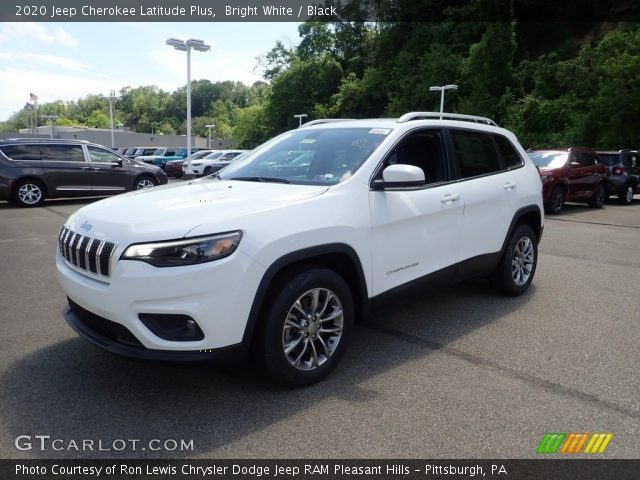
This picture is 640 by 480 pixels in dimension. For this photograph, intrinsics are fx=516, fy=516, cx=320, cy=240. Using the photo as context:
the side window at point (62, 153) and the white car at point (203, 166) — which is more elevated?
the side window at point (62, 153)

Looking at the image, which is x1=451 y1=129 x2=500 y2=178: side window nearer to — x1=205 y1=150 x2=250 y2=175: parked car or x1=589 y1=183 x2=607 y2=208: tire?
x1=589 y1=183 x2=607 y2=208: tire

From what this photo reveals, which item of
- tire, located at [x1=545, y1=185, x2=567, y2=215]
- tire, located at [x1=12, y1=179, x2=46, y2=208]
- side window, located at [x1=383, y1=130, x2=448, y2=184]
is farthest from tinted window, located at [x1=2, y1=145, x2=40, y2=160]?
tire, located at [x1=545, y1=185, x2=567, y2=215]

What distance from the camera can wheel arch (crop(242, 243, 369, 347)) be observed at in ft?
9.78

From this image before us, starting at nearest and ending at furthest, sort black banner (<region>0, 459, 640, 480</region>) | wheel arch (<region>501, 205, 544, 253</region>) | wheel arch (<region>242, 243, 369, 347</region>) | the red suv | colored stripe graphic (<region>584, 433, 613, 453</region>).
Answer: black banner (<region>0, 459, 640, 480</region>)
colored stripe graphic (<region>584, 433, 613, 453</region>)
wheel arch (<region>242, 243, 369, 347</region>)
wheel arch (<region>501, 205, 544, 253</region>)
the red suv

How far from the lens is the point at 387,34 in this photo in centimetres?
5050

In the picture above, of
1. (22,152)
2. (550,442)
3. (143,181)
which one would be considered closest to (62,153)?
(22,152)

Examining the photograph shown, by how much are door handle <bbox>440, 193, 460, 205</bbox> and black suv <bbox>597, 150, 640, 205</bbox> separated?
14198 millimetres

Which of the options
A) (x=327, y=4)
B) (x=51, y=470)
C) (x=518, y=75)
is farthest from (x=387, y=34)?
(x=51, y=470)

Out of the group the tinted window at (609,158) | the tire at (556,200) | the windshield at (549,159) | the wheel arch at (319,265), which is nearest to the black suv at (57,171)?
the windshield at (549,159)

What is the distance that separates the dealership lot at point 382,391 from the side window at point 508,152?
144 centimetres

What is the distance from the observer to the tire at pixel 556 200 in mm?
12930

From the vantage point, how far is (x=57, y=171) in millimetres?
13055

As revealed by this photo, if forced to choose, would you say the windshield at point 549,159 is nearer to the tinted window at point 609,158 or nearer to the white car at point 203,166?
the tinted window at point 609,158

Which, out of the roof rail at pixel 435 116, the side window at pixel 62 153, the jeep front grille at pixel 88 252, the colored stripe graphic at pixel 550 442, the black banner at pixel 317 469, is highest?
the roof rail at pixel 435 116
